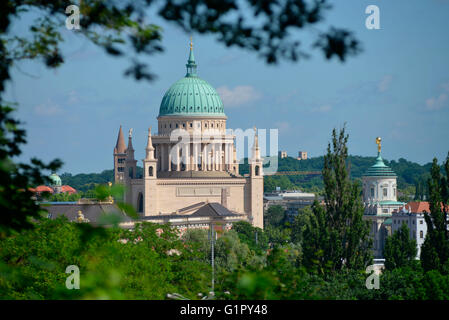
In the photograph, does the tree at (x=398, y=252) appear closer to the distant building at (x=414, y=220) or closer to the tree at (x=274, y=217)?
the distant building at (x=414, y=220)

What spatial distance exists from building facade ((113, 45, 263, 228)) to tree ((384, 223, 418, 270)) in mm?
67624

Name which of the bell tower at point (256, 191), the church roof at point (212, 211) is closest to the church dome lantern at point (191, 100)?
the bell tower at point (256, 191)

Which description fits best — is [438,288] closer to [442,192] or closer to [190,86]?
[442,192]

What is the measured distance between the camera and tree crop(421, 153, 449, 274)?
2191 inches

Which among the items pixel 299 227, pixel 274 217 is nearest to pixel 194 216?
pixel 299 227

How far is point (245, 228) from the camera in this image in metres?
128

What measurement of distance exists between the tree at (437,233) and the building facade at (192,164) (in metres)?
81.7

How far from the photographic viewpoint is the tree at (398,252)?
72.2m

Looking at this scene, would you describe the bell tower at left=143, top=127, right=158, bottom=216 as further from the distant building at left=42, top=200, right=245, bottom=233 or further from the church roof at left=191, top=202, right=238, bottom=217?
the church roof at left=191, top=202, right=238, bottom=217

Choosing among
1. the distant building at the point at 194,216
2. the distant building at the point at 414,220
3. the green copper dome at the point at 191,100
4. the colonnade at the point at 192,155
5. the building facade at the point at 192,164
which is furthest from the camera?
the green copper dome at the point at 191,100

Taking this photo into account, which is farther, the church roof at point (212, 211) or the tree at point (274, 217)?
the tree at point (274, 217)
